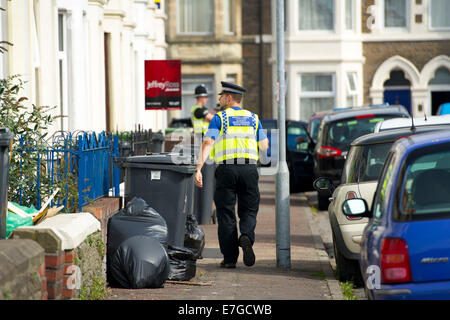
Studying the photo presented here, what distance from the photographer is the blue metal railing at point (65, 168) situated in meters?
9.33

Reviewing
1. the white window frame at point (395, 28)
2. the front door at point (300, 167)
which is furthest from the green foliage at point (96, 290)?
the white window frame at point (395, 28)

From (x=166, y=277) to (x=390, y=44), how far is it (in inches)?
1176

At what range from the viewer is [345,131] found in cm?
1789

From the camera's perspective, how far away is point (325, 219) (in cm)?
1722

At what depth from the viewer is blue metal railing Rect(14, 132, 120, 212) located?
367 inches

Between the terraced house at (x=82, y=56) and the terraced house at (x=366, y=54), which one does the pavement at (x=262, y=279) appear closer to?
the terraced house at (x=82, y=56)

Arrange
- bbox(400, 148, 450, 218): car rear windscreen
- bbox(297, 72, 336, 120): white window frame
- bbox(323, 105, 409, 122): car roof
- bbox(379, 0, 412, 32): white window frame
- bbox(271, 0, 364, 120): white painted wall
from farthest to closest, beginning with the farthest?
bbox(379, 0, 412, 32): white window frame
bbox(297, 72, 336, 120): white window frame
bbox(271, 0, 364, 120): white painted wall
bbox(323, 105, 409, 122): car roof
bbox(400, 148, 450, 218): car rear windscreen

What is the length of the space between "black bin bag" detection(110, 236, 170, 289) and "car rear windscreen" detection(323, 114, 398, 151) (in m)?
9.15

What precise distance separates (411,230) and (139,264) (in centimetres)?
343

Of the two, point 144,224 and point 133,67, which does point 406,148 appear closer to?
point 144,224

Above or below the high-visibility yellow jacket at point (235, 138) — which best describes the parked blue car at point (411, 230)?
below

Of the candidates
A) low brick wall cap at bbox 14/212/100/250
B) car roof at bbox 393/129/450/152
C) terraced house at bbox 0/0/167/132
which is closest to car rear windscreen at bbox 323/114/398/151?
terraced house at bbox 0/0/167/132

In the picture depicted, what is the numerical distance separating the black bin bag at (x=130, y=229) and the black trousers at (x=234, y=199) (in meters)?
1.22

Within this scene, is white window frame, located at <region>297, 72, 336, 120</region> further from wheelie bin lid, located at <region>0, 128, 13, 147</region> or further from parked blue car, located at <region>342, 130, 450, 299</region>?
parked blue car, located at <region>342, 130, 450, 299</region>
